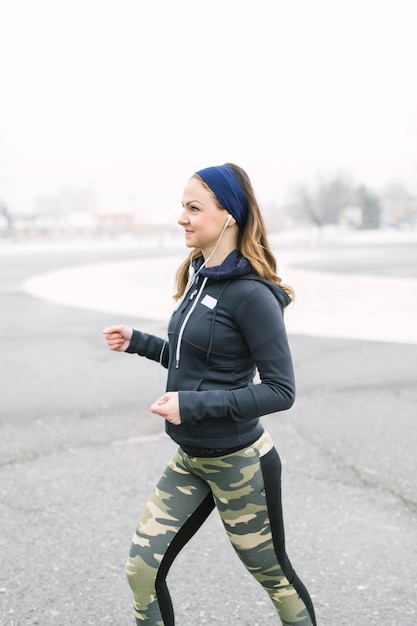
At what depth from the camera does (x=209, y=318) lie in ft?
7.25

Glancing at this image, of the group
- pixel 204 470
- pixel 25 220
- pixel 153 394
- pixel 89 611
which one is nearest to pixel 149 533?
pixel 204 470

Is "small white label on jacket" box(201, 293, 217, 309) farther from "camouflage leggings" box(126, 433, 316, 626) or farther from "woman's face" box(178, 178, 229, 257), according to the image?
"camouflage leggings" box(126, 433, 316, 626)

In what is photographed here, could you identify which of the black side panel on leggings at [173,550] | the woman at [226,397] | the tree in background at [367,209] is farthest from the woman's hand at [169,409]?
the tree in background at [367,209]

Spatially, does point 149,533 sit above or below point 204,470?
below

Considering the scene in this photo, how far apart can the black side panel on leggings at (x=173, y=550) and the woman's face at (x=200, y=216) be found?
90 centimetres

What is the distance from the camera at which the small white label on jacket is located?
7.25 feet

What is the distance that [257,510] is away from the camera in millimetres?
2285

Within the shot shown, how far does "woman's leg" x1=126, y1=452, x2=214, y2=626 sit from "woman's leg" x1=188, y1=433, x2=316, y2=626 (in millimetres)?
91

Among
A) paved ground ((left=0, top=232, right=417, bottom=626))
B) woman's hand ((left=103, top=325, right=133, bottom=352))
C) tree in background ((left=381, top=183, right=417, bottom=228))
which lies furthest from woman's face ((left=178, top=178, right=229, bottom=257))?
tree in background ((left=381, top=183, right=417, bottom=228))

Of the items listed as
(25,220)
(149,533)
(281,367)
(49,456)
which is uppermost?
(281,367)

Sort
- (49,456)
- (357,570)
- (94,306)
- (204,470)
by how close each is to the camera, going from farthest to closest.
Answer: (94,306), (49,456), (357,570), (204,470)

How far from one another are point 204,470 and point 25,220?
83264 mm

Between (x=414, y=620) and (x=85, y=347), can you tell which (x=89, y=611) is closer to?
(x=414, y=620)

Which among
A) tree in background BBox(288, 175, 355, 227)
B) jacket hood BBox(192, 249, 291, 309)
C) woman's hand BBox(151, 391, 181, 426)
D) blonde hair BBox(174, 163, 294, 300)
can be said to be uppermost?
blonde hair BBox(174, 163, 294, 300)
